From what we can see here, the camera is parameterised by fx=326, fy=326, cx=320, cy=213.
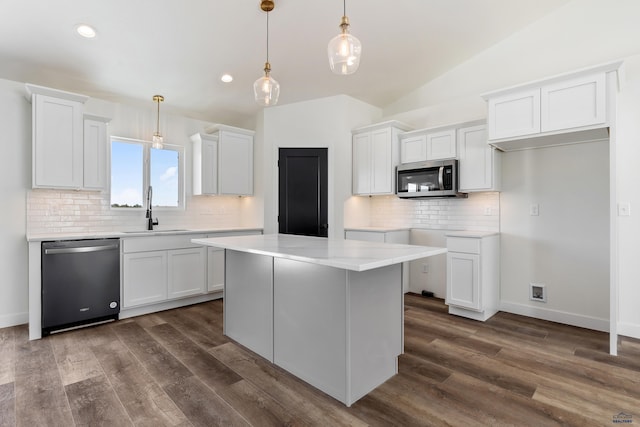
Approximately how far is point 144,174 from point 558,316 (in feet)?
17.0

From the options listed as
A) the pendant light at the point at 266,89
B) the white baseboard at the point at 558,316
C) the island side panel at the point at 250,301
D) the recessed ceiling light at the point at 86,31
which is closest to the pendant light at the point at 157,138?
the recessed ceiling light at the point at 86,31

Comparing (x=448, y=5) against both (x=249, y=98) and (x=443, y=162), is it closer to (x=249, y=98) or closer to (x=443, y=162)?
(x=443, y=162)

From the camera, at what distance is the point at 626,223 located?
3.04m

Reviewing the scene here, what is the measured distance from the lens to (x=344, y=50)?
1912 mm

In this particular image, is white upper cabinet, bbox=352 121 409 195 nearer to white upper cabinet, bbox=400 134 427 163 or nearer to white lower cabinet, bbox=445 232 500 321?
white upper cabinet, bbox=400 134 427 163

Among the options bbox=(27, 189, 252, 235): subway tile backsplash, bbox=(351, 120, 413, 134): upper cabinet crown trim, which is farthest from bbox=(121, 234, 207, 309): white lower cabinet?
bbox=(351, 120, 413, 134): upper cabinet crown trim

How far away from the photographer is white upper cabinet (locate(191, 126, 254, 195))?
14.9ft

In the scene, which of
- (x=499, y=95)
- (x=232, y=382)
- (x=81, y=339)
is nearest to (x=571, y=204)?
(x=499, y=95)

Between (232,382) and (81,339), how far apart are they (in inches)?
69.2

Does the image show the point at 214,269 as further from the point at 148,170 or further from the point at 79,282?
the point at 148,170

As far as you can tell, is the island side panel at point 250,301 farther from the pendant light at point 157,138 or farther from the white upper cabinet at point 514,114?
the white upper cabinet at point 514,114

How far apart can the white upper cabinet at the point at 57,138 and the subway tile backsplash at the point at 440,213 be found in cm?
386

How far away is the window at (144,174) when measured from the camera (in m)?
4.08

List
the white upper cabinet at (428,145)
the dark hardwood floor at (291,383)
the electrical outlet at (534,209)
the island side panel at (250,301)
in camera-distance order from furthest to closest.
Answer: the white upper cabinet at (428,145), the electrical outlet at (534,209), the island side panel at (250,301), the dark hardwood floor at (291,383)
